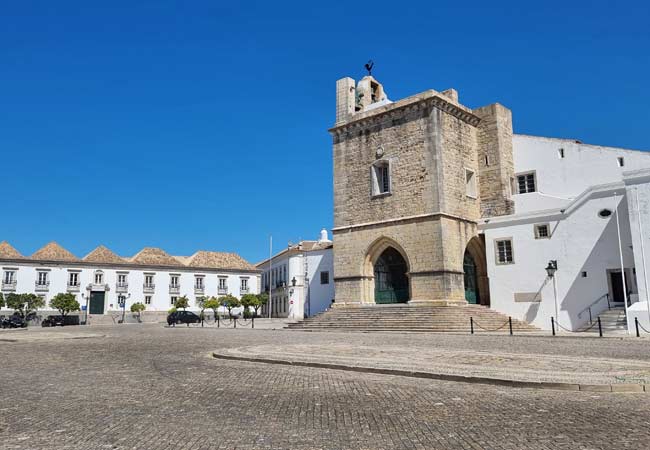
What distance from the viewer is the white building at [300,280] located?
1583 inches

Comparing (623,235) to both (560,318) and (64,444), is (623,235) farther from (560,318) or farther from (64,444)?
(64,444)

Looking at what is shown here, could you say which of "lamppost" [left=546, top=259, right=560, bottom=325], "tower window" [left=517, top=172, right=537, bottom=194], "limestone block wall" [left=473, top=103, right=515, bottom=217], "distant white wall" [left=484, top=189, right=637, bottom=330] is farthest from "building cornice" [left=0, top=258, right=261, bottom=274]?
"lamppost" [left=546, top=259, right=560, bottom=325]

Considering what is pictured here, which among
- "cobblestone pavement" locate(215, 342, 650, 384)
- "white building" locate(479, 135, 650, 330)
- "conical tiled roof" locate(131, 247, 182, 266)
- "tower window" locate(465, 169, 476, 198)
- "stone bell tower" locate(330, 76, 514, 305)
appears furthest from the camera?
"conical tiled roof" locate(131, 247, 182, 266)

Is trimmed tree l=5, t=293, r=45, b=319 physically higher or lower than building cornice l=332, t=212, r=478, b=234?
lower

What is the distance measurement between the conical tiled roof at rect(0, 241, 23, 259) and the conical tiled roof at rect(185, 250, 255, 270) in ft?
55.1

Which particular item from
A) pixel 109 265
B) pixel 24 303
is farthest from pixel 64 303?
pixel 109 265

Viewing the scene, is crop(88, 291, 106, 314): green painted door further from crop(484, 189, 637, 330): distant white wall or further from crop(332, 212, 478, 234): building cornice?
crop(484, 189, 637, 330): distant white wall

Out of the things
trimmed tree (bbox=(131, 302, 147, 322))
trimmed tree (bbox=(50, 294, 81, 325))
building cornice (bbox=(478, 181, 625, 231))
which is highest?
building cornice (bbox=(478, 181, 625, 231))

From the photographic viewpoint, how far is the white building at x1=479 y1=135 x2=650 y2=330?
2109 cm

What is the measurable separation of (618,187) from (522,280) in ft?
20.3

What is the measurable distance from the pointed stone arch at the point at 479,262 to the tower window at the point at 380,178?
223 inches

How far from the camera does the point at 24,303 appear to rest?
48.6 m

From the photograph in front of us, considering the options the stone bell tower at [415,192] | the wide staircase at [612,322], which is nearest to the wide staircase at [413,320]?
the stone bell tower at [415,192]

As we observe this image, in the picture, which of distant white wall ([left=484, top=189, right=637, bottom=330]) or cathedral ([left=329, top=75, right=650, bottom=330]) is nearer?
distant white wall ([left=484, top=189, right=637, bottom=330])
